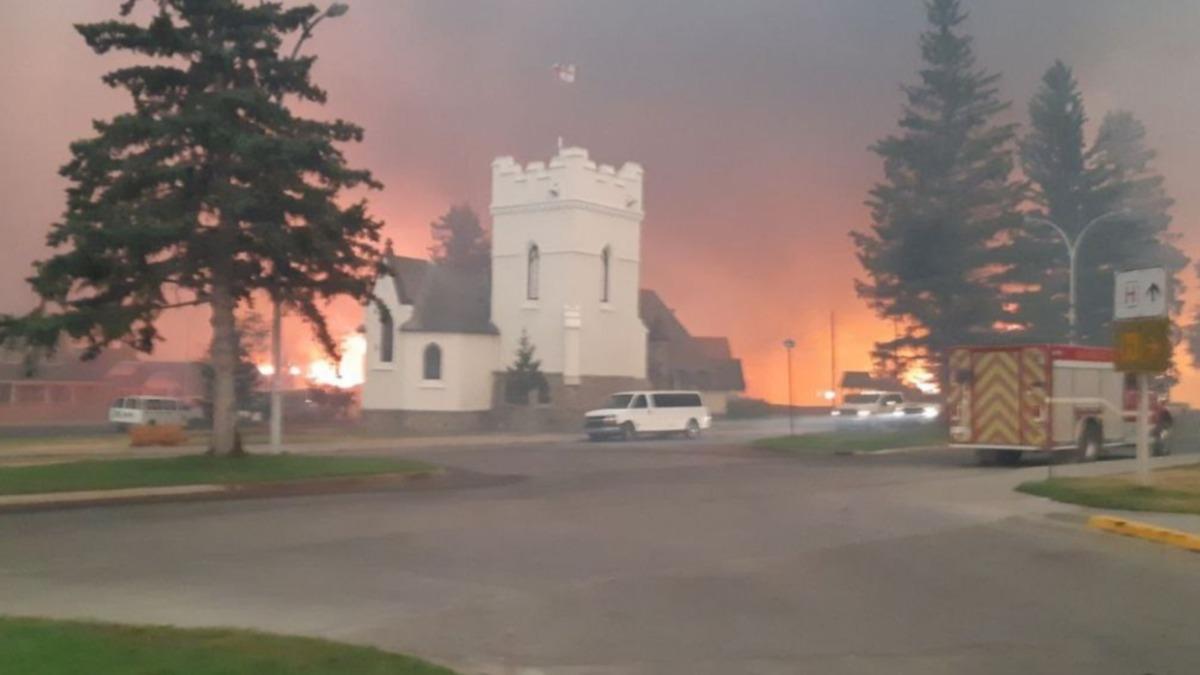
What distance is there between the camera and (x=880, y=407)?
201 ft

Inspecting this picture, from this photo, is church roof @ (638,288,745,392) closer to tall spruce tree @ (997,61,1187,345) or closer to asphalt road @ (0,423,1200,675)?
tall spruce tree @ (997,61,1187,345)

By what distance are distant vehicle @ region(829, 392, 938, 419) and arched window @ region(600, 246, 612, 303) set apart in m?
13.8

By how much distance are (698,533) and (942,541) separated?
323 cm

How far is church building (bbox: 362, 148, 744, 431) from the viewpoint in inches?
2421

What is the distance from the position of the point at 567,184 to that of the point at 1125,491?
1719 inches

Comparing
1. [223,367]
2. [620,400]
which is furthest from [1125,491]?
[620,400]

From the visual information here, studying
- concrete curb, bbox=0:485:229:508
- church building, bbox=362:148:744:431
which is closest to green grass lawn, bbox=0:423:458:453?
church building, bbox=362:148:744:431

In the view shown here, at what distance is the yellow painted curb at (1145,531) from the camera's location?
593 inches

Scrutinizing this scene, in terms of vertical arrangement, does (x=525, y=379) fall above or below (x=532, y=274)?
below

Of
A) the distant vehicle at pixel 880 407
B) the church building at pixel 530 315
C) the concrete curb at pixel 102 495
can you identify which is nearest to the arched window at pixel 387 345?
the church building at pixel 530 315

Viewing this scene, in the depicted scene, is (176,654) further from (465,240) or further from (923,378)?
(465,240)

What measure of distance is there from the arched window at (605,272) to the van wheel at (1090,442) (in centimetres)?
3514

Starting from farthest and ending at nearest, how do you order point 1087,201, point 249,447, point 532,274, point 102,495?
point 532,274 → point 1087,201 → point 249,447 → point 102,495

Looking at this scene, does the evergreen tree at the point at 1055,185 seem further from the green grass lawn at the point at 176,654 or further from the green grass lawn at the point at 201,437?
the green grass lawn at the point at 176,654
